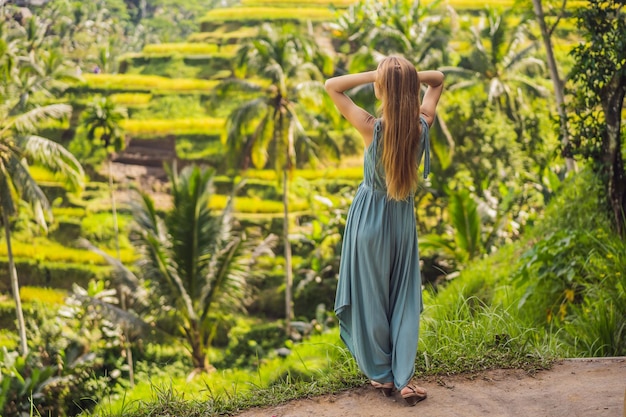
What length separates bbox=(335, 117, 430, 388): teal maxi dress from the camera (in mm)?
3000

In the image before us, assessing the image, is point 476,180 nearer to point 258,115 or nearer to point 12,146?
point 258,115

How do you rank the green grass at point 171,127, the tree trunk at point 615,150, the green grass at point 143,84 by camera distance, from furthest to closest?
1. the green grass at point 143,84
2. the green grass at point 171,127
3. the tree trunk at point 615,150

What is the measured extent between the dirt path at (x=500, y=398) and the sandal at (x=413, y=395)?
3 cm

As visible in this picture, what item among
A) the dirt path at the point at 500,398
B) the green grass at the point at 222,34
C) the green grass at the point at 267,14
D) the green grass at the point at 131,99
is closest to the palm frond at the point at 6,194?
the green grass at the point at 131,99

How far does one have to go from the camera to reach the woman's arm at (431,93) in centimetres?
306

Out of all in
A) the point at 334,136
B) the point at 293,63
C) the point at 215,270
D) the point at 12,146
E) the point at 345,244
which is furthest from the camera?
the point at 334,136

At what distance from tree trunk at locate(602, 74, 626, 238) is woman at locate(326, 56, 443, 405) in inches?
105

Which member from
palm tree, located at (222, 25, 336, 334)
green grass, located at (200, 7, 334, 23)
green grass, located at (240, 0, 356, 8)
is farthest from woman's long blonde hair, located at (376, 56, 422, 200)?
green grass, located at (240, 0, 356, 8)

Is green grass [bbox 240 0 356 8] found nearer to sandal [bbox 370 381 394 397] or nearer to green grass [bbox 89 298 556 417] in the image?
green grass [bbox 89 298 556 417]

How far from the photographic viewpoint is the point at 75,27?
87.2 feet

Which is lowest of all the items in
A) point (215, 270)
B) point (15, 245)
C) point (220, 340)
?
point (220, 340)

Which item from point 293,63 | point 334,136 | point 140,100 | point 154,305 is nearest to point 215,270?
point 154,305

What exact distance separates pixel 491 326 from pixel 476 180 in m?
16.0

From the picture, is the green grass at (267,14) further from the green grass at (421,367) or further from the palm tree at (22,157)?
the green grass at (421,367)
